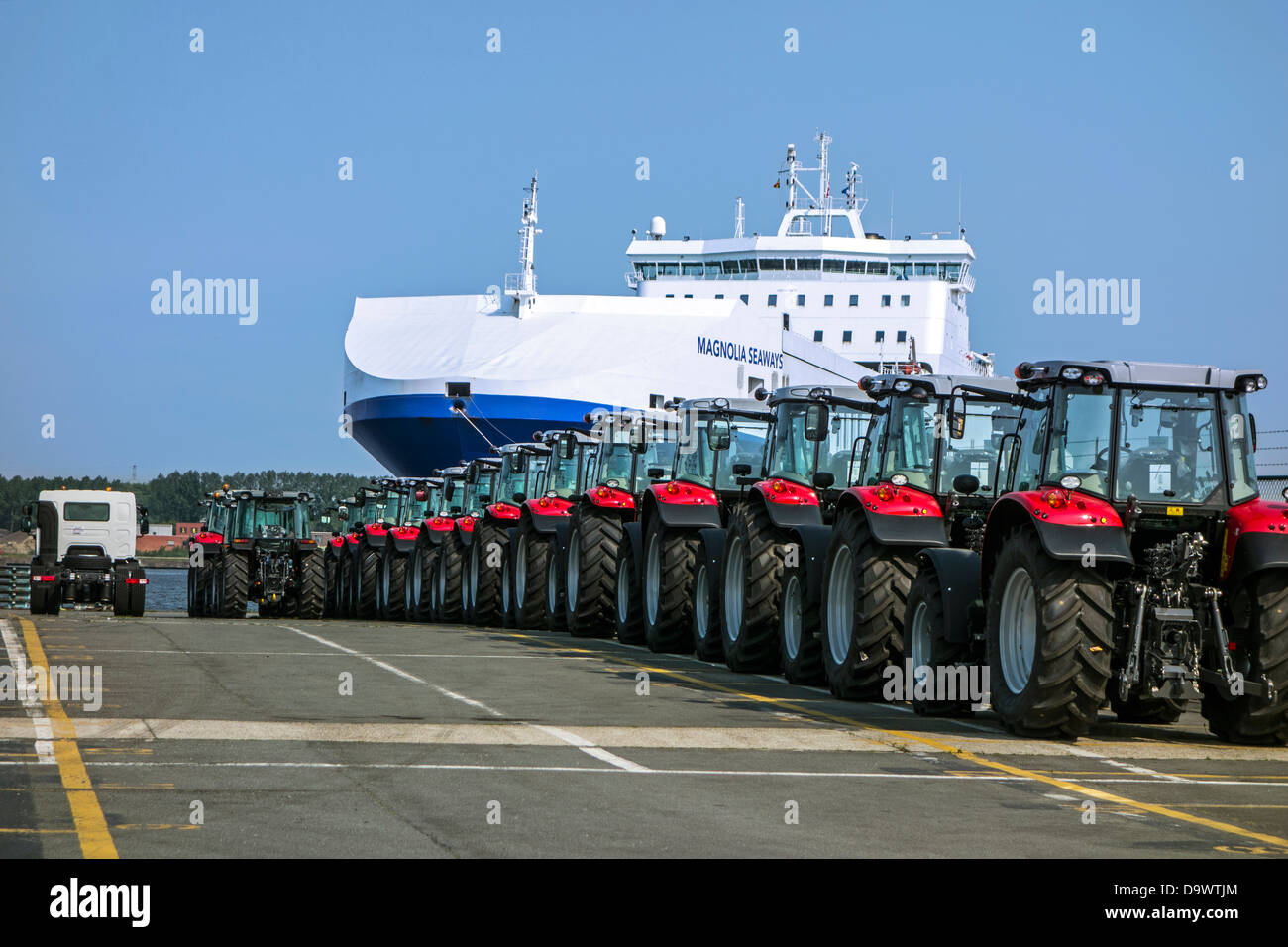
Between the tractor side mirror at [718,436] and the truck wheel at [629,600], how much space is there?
2.02 meters

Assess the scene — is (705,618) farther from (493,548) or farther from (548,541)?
(493,548)

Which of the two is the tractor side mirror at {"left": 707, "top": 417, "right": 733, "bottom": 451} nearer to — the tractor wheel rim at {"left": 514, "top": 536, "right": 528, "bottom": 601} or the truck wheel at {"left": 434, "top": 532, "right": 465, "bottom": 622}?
the tractor wheel rim at {"left": 514, "top": 536, "right": 528, "bottom": 601}

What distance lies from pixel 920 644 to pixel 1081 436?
2099 mm

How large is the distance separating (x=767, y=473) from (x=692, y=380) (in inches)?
1589

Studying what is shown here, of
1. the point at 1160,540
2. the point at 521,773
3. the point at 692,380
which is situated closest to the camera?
the point at 521,773

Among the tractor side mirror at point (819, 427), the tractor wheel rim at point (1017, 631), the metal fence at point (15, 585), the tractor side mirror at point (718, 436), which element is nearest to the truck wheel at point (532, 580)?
the tractor side mirror at point (718, 436)

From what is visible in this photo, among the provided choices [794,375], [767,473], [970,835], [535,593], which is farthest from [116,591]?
[794,375]

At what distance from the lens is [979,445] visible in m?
13.9

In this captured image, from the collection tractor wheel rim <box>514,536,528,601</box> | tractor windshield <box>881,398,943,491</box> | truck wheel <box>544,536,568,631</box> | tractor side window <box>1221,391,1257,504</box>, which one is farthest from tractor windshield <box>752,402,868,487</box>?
tractor wheel rim <box>514,536,528,601</box>

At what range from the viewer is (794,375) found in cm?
6353

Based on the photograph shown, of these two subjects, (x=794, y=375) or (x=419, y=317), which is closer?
(x=419, y=317)

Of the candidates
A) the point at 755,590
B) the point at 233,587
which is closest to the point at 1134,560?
the point at 755,590

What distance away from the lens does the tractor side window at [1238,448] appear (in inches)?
433
